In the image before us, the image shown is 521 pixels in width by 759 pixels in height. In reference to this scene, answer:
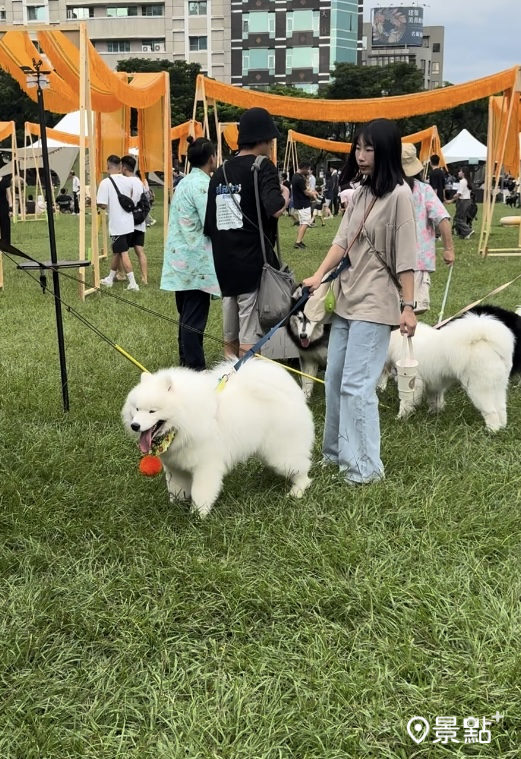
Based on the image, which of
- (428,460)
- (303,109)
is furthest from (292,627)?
(303,109)

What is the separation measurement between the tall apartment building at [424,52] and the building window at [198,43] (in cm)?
4968

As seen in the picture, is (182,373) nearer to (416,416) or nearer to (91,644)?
(91,644)

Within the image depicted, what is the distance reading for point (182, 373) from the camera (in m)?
3.07

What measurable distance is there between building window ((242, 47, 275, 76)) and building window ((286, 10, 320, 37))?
3.30 metres

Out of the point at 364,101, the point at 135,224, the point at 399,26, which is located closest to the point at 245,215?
the point at 135,224

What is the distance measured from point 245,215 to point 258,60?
249ft

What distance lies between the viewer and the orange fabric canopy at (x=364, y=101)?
1030 cm

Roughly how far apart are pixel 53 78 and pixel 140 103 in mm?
1578

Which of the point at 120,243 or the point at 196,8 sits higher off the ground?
the point at 196,8

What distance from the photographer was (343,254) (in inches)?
137

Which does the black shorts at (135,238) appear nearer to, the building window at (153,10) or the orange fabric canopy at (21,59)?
the orange fabric canopy at (21,59)

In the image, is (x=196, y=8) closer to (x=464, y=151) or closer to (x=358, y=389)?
(x=464, y=151)

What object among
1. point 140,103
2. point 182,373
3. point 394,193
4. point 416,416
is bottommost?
point 416,416

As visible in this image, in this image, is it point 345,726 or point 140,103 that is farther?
point 140,103
